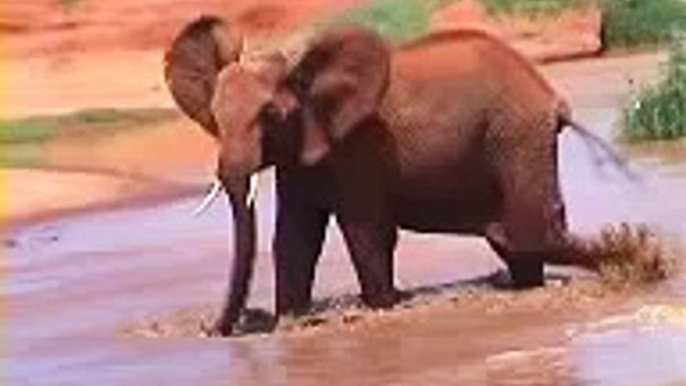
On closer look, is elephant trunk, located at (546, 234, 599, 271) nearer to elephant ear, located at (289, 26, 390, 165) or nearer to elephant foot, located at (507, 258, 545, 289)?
elephant foot, located at (507, 258, 545, 289)

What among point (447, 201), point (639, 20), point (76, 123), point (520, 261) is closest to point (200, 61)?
point (447, 201)

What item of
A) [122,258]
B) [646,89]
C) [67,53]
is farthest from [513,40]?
[122,258]

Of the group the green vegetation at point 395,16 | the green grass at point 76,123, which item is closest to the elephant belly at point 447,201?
the green grass at point 76,123

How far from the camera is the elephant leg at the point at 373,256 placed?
10969mm

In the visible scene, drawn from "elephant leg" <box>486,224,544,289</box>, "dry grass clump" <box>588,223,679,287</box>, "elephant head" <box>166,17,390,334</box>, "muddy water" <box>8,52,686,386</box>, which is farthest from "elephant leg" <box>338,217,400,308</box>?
"dry grass clump" <box>588,223,679,287</box>

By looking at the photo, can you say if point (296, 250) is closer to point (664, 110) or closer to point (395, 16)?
point (664, 110)

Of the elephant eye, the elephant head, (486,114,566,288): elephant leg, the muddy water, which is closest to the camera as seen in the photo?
the muddy water

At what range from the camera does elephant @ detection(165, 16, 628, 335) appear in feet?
35.7

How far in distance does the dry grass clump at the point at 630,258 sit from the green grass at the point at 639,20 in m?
21.2

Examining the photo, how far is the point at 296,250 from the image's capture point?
1118 centimetres

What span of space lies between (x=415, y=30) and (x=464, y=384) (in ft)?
81.4

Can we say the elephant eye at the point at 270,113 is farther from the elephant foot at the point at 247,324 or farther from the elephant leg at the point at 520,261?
the elephant leg at the point at 520,261

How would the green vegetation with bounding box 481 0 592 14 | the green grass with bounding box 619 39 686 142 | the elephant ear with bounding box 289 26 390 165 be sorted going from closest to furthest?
1. the elephant ear with bounding box 289 26 390 165
2. the green grass with bounding box 619 39 686 142
3. the green vegetation with bounding box 481 0 592 14

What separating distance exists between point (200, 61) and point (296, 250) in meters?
1.02
